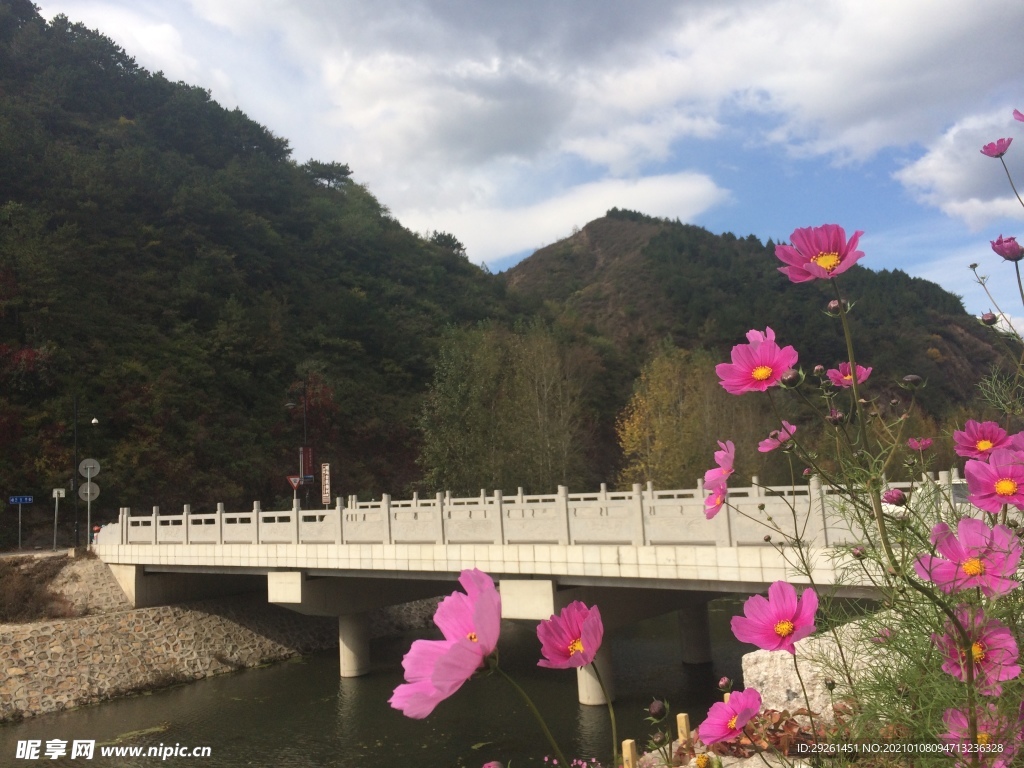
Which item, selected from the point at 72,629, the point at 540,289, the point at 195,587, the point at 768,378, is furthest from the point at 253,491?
the point at 540,289

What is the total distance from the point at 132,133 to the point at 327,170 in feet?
95.0

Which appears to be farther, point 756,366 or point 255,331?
point 255,331

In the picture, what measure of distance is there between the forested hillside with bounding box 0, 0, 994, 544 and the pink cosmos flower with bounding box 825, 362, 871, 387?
3165 centimetres

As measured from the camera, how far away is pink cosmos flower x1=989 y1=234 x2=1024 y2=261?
5.90 feet

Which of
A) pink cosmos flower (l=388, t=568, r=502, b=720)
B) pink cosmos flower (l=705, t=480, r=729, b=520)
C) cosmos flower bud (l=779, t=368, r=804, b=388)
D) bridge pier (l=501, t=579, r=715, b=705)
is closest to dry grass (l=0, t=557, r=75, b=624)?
bridge pier (l=501, t=579, r=715, b=705)

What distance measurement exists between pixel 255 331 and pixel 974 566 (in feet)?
153

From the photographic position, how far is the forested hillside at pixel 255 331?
35344mm

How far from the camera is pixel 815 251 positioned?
1.74 meters

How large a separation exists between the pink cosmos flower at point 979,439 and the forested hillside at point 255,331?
31899 mm

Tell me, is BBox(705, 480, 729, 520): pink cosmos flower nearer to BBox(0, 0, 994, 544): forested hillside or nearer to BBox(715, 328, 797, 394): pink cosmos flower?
BBox(715, 328, 797, 394): pink cosmos flower

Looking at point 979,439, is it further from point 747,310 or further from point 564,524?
point 747,310

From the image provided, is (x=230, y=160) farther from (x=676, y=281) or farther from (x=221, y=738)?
(x=221, y=738)

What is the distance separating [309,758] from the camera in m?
13.6

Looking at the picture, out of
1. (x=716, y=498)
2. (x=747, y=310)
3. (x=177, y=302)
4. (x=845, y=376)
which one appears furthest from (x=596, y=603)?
(x=747, y=310)
